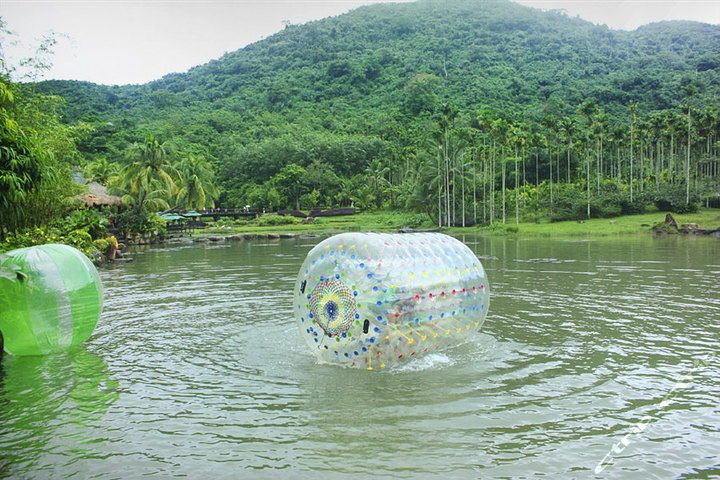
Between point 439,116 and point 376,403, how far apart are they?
121 metres

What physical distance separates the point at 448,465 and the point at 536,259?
21377mm

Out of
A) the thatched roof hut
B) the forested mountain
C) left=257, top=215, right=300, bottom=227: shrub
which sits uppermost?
the forested mountain

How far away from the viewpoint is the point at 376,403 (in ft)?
23.4

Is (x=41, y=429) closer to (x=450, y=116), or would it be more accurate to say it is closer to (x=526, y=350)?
(x=526, y=350)

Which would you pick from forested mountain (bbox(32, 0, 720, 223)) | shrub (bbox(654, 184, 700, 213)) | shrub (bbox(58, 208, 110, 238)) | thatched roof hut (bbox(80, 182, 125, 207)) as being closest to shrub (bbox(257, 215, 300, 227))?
forested mountain (bbox(32, 0, 720, 223))

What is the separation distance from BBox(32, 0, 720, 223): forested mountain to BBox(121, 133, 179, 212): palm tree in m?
10.0

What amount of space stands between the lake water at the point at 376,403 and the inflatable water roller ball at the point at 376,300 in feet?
1.27

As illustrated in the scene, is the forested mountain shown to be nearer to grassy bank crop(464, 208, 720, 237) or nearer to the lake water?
grassy bank crop(464, 208, 720, 237)

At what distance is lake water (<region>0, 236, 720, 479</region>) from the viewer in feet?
18.2

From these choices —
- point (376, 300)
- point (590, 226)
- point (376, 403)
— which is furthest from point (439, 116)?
point (376, 403)

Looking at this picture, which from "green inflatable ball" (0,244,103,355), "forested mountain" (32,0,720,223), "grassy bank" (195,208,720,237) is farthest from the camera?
"forested mountain" (32,0,720,223)

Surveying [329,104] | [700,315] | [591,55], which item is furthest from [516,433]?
[591,55]

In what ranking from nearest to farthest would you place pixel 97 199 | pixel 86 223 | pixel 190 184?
pixel 86 223 < pixel 97 199 < pixel 190 184

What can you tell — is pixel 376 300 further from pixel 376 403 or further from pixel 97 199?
pixel 97 199
